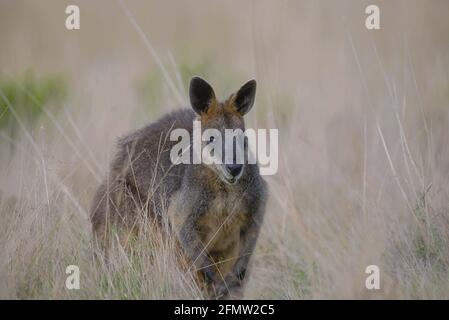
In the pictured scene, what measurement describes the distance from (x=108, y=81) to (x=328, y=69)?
11.0 feet

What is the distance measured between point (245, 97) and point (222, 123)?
32cm

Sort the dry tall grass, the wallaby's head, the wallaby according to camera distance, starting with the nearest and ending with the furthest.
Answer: the dry tall grass, the wallaby's head, the wallaby

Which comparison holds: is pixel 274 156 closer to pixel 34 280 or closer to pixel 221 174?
pixel 221 174

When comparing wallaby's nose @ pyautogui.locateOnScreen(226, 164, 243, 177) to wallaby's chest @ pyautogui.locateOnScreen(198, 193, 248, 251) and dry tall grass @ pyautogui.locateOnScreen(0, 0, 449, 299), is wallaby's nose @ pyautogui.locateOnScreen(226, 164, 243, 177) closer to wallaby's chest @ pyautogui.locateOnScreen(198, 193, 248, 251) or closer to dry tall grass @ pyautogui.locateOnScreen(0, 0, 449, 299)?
wallaby's chest @ pyautogui.locateOnScreen(198, 193, 248, 251)

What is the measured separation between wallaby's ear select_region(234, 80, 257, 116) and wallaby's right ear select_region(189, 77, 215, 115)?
22 centimetres

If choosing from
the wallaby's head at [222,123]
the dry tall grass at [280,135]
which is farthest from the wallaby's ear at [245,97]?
the dry tall grass at [280,135]

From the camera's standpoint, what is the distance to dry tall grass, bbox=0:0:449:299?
6387mm

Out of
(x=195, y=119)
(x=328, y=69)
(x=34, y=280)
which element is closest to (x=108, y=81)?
(x=328, y=69)

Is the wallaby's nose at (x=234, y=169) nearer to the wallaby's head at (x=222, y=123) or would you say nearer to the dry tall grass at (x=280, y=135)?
the wallaby's head at (x=222, y=123)

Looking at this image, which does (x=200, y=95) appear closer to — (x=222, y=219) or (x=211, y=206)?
(x=211, y=206)

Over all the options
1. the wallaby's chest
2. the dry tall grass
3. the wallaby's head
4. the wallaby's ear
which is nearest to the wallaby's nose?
the wallaby's head

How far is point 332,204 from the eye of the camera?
8.88 meters

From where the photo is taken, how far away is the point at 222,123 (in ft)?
22.4

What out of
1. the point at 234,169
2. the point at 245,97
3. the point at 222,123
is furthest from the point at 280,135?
the point at 234,169
